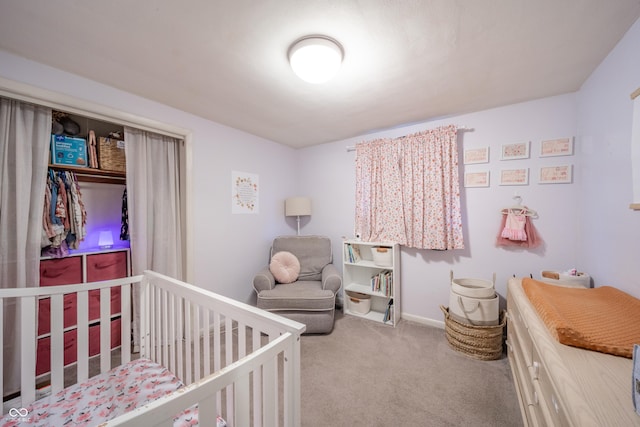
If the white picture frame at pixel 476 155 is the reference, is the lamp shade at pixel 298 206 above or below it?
below

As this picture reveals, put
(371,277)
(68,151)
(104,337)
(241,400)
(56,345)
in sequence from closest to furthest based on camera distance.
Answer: (241,400)
(56,345)
(104,337)
(68,151)
(371,277)

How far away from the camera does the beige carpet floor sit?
4.70 ft

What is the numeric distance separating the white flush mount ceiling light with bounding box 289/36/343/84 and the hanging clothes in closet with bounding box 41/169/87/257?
2.08m

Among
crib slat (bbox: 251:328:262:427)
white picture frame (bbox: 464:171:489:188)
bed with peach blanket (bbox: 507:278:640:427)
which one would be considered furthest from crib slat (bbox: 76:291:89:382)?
white picture frame (bbox: 464:171:489:188)

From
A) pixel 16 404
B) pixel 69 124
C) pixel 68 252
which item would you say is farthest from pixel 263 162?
pixel 16 404

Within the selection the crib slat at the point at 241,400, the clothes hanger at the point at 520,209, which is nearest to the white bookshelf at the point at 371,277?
the clothes hanger at the point at 520,209

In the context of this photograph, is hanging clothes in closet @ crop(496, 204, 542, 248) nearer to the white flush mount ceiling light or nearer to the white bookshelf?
the white bookshelf

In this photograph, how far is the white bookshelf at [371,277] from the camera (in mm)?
2607

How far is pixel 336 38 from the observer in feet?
4.34

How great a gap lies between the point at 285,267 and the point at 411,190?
169 cm

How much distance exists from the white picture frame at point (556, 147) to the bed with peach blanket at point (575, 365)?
4.04 feet

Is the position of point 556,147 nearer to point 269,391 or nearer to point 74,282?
point 269,391

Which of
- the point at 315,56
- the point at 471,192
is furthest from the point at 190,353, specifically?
the point at 471,192

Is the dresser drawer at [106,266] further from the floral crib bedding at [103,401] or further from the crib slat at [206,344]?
the crib slat at [206,344]
